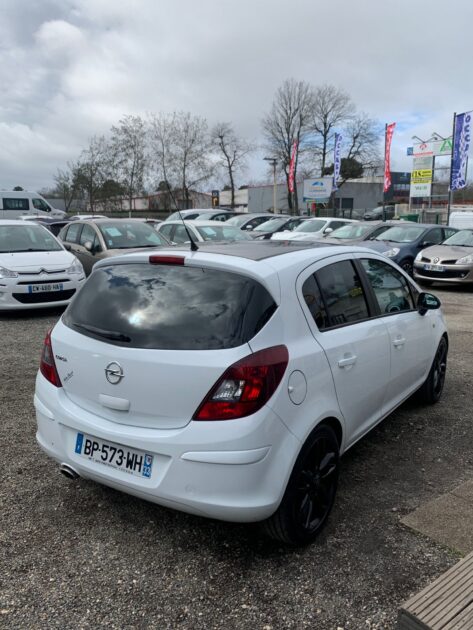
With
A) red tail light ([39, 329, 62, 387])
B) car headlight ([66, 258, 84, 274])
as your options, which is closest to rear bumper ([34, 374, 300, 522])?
red tail light ([39, 329, 62, 387])

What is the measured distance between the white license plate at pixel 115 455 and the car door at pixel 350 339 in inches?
43.9

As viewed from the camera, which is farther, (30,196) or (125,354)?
(30,196)

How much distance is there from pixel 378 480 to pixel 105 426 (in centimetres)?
189

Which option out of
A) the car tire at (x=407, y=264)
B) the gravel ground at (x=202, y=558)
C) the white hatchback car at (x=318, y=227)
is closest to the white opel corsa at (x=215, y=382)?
the gravel ground at (x=202, y=558)

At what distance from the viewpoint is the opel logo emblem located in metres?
2.59

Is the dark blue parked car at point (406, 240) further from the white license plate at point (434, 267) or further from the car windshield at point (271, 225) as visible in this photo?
the car windshield at point (271, 225)

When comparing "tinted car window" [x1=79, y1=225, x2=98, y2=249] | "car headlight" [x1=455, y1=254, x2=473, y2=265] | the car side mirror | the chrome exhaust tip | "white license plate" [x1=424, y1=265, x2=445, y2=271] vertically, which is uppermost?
"tinted car window" [x1=79, y1=225, x2=98, y2=249]

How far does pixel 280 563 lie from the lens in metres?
2.64

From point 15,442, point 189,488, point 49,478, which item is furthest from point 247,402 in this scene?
point 15,442

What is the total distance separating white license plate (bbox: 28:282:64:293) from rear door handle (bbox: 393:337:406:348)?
628cm

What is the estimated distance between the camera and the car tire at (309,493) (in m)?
2.57

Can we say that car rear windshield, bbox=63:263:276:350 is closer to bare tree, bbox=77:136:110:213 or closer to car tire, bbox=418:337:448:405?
car tire, bbox=418:337:448:405

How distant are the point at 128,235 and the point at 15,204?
2014cm

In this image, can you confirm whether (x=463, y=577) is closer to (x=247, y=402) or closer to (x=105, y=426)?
(x=247, y=402)
